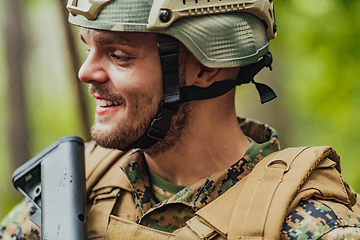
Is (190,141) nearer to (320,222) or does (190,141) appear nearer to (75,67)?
(320,222)

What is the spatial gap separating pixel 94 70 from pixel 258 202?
4.08 feet

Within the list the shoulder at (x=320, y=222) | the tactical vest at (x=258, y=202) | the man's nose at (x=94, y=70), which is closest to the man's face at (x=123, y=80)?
the man's nose at (x=94, y=70)

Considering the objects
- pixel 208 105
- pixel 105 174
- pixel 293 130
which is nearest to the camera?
pixel 208 105

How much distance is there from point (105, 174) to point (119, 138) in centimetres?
59

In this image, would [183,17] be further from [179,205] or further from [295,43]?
[295,43]

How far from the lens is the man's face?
2219 millimetres

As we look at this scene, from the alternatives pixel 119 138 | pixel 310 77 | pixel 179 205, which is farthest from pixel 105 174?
pixel 310 77

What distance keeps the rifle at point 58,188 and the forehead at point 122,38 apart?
0.81 metres

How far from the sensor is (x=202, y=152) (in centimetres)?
252

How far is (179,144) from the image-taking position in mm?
2500

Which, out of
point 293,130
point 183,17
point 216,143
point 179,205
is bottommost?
point 293,130

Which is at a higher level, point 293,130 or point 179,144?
point 179,144

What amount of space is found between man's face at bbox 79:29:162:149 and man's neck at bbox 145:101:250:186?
0.32 metres

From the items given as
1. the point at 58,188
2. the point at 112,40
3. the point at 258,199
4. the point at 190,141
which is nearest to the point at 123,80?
the point at 112,40
